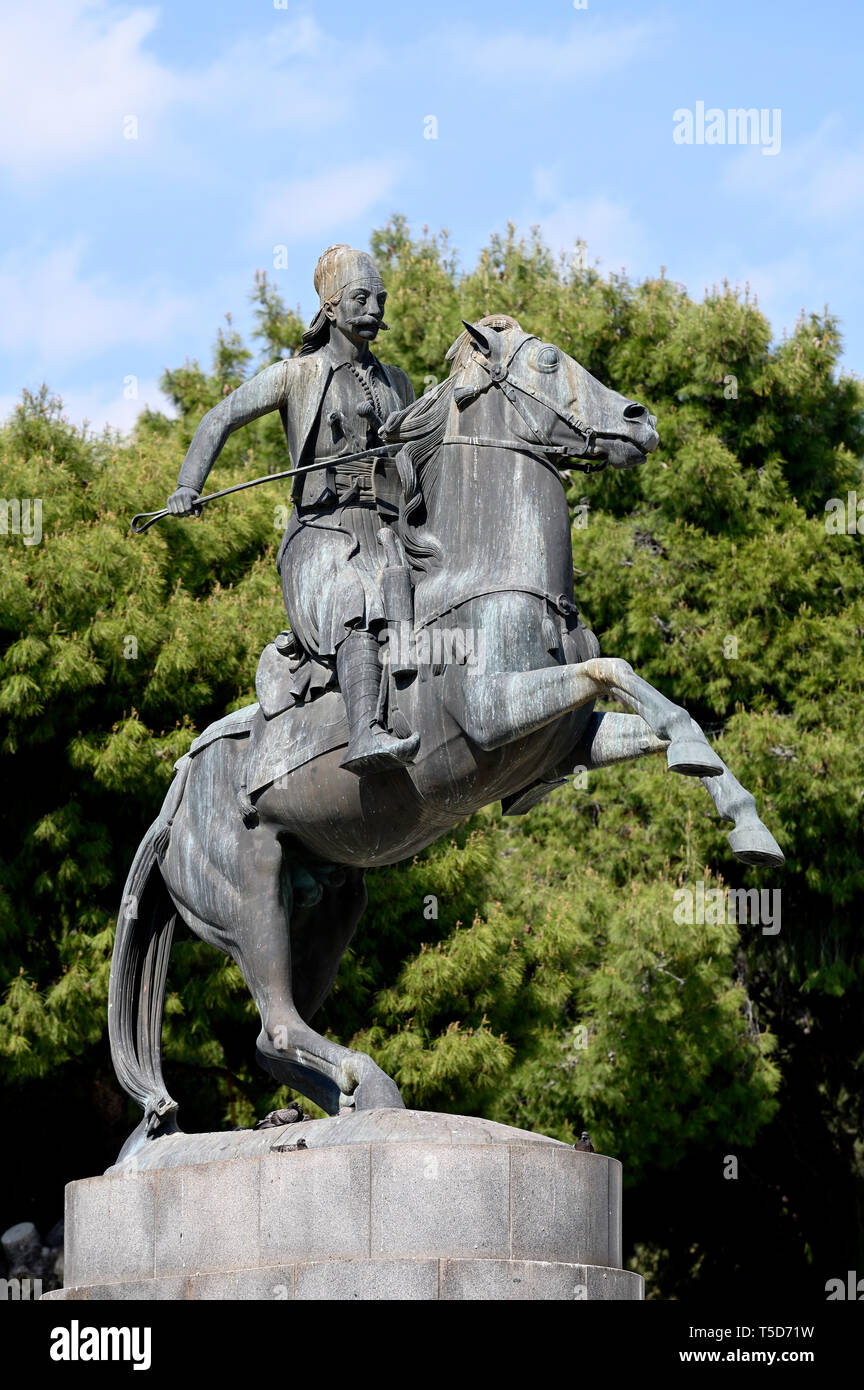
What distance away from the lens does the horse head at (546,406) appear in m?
8.96

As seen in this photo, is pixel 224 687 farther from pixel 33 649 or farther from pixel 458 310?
pixel 458 310

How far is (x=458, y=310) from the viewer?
23.7 metres

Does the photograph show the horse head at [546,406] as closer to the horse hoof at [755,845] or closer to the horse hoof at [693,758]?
the horse hoof at [693,758]

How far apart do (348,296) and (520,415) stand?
1.30 metres

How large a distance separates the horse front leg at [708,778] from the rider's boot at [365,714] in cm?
Result: 83

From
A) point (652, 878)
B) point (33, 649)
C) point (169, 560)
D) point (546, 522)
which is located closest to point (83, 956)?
point (33, 649)

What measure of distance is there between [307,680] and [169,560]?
371 inches

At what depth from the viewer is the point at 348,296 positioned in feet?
31.9

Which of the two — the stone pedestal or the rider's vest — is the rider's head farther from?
the stone pedestal

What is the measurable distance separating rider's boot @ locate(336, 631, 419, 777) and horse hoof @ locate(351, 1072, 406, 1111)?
4.60ft

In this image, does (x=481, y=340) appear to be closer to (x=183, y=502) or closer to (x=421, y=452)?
(x=421, y=452)

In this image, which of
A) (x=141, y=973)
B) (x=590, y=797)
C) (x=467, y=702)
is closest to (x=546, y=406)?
(x=467, y=702)
